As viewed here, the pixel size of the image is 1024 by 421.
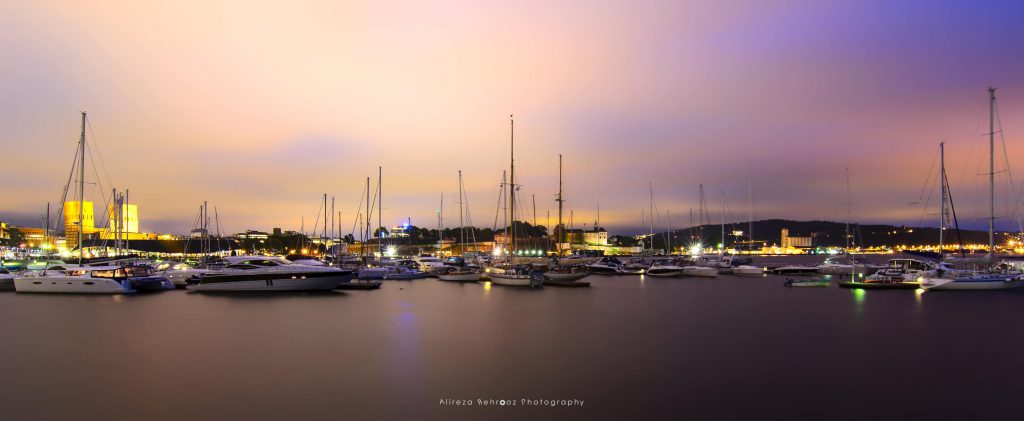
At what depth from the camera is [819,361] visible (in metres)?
17.5

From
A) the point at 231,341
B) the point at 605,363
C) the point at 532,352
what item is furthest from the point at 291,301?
the point at 605,363

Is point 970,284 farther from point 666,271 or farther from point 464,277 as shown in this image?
point 464,277

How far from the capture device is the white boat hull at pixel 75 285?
37562 millimetres

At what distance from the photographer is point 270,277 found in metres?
38.0

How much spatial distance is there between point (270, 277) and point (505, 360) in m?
25.7

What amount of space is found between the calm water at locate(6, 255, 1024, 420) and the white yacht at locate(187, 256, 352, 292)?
5112mm

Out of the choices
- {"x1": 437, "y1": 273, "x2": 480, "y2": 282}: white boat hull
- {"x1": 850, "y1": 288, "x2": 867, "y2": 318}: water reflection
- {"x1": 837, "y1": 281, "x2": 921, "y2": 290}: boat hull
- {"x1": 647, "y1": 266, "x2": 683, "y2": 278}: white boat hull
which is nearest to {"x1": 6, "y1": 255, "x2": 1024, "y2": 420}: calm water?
{"x1": 850, "y1": 288, "x2": 867, "y2": 318}: water reflection

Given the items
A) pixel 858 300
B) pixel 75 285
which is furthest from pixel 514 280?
pixel 75 285

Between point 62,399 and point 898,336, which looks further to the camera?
point 898,336

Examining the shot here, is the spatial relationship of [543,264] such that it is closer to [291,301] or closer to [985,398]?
[291,301]

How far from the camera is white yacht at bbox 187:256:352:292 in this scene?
38.0 meters

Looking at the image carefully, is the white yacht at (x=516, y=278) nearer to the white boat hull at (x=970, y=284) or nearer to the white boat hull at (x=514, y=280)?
the white boat hull at (x=514, y=280)

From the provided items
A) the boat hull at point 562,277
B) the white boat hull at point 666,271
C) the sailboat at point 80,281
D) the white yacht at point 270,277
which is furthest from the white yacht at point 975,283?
the sailboat at point 80,281

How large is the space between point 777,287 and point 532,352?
3674 cm
